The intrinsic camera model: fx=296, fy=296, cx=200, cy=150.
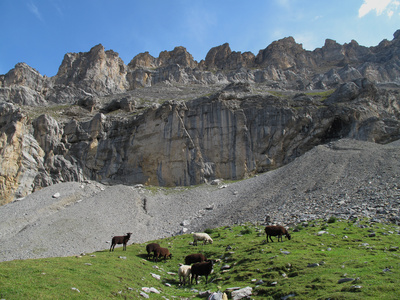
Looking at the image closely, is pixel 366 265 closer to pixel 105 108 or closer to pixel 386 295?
pixel 386 295

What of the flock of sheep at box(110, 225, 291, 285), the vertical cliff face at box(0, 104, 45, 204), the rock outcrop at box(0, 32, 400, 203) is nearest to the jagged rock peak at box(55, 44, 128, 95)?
the rock outcrop at box(0, 32, 400, 203)

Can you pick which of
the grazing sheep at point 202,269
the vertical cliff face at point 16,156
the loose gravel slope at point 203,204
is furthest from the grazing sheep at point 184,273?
the vertical cliff face at point 16,156

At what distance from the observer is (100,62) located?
170500 millimetres

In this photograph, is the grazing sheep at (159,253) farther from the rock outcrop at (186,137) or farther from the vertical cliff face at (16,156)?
the vertical cliff face at (16,156)

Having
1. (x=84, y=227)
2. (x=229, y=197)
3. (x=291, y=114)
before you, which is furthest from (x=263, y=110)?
(x=84, y=227)

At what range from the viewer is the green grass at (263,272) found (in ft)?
38.1

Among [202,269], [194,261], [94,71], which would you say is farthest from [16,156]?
[94,71]

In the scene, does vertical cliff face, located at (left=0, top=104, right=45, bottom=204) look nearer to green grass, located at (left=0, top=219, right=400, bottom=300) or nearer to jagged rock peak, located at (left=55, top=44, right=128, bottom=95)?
green grass, located at (left=0, top=219, right=400, bottom=300)

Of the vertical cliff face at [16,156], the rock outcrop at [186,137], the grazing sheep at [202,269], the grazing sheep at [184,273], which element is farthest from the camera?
the rock outcrop at [186,137]

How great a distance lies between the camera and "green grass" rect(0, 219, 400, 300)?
11617 mm

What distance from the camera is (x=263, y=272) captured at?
50.5ft

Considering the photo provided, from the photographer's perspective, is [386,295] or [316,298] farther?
[316,298]

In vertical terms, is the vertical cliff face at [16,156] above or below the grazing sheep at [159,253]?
above

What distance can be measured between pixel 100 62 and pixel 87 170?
11080cm
